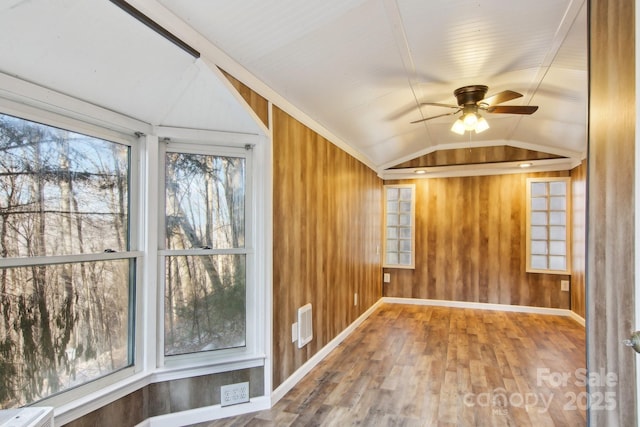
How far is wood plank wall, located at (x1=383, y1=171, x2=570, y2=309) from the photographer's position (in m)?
5.23

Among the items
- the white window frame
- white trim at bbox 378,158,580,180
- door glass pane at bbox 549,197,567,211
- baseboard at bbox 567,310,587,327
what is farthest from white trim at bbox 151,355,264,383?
door glass pane at bbox 549,197,567,211

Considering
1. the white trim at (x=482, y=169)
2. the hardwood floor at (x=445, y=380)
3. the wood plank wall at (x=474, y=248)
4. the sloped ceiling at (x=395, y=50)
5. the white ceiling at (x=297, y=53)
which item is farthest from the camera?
the wood plank wall at (x=474, y=248)

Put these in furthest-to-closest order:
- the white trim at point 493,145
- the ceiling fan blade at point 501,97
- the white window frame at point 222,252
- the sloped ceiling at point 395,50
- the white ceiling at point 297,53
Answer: the white trim at point 493,145, the ceiling fan blade at point 501,97, the white window frame at point 222,252, the sloped ceiling at point 395,50, the white ceiling at point 297,53

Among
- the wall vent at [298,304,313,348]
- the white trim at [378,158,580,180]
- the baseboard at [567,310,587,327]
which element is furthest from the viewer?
the white trim at [378,158,580,180]

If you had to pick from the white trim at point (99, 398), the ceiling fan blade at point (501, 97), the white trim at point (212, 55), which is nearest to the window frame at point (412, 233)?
the ceiling fan blade at point (501, 97)

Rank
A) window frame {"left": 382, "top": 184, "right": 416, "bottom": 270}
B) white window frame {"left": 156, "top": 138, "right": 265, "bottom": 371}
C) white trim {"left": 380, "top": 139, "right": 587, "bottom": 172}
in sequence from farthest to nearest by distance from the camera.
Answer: window frame {"left": 382, "top": 184, "right": 416, "bottom": 270} < white trim {"left": 380, "top": 139, "right": 587, "bottom": 172} < white window frame {"left": 156, "top": 138, "right": 265, "bottom": 371}

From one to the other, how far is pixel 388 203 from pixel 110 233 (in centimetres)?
461

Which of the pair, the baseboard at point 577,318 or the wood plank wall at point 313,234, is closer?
the wood plank wall at point 313,234

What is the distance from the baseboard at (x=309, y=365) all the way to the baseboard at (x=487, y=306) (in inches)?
57.8

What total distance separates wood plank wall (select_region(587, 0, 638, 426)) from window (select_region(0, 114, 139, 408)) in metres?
2.25

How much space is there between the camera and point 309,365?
3057 mm

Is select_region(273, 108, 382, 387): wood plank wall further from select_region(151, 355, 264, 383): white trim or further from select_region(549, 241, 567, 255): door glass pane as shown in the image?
select_region(549, 241, 567, 255): door glass pane

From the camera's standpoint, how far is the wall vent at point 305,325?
2.86 metres

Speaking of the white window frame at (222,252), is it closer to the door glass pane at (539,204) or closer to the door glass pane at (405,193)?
the door glass pane at (405,193)
